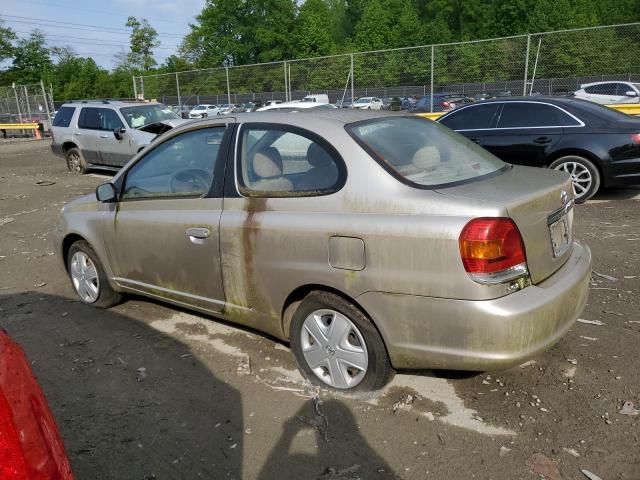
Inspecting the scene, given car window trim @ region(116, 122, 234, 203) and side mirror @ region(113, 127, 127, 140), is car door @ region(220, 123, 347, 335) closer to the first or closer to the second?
car window trim @ region(116, 122, 234, 203)

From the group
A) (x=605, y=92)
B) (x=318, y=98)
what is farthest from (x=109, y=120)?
(x=605, y=92)

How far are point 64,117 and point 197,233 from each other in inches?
503

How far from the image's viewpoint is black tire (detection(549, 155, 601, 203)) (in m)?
7.76

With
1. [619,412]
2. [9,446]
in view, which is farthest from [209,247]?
[619,412]

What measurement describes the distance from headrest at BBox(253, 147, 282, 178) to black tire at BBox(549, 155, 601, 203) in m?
5.77

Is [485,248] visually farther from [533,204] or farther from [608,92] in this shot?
[608,92]

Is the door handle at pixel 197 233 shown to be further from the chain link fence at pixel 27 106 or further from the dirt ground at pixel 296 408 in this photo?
the chain link fence at pixel 27 106

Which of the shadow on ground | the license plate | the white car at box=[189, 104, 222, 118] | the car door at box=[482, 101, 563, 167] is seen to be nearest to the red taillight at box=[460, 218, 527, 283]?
the license plate

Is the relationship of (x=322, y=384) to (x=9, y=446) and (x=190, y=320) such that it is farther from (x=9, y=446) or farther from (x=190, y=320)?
(x=9, y=446)

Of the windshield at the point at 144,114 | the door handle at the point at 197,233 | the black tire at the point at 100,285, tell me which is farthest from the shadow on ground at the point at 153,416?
the windshield at the point at 144,114

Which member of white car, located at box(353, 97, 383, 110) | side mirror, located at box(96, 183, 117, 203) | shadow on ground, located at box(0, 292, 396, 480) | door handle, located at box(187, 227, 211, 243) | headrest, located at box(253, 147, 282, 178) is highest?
white car, located at box(353, 97, 383, 110)

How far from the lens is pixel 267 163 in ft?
11.5

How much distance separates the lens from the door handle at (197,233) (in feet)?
11.8

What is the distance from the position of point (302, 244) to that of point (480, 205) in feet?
3.36
